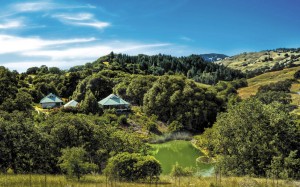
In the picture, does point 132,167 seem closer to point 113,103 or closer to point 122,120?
point 122,120

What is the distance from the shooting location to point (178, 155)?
45562 mm

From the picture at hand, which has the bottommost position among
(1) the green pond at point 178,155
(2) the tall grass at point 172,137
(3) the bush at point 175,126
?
(1) the green pond at point 178,155

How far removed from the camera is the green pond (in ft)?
128

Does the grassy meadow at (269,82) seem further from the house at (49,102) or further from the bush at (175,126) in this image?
the house at (49,102)

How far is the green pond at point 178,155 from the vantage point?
128ft

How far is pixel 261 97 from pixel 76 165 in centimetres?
5790

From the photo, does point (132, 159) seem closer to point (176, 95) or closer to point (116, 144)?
A: point (116, 144)

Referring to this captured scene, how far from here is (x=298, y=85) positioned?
321ft

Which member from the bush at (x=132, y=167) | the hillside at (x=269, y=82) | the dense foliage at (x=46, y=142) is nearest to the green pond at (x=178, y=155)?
the dense foliage at (x=46, y=142)

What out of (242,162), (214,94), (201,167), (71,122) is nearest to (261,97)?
(214,94)

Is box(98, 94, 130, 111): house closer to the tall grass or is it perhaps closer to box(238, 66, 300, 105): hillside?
the tall grass

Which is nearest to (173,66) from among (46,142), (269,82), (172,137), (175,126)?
(269,82)

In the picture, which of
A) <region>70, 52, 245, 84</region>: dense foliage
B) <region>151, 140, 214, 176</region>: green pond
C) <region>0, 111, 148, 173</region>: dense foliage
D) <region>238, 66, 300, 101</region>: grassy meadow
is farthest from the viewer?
<region>70, 52, 245, 84</region>: dense foliage

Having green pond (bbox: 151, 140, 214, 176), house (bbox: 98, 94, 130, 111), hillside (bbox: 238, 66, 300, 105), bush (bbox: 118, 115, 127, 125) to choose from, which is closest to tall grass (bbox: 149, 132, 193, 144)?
green pond (bbox: 151, 140, 214, 176)
